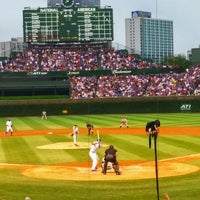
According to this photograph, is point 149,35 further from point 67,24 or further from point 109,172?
point 109,172

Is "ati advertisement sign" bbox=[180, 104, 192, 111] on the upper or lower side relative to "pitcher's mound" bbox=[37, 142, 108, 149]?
lower

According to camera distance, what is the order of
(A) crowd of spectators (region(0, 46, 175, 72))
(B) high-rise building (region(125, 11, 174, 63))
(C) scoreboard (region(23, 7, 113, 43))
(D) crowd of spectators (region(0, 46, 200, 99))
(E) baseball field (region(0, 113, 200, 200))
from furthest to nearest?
(B) high-rise building (region(125, 11, 174, 63))
(A) crowd of spectators (region(0, 46, 175, 72))
(C) scoreboard (region(23, 7, 113, 43))
(D) crowd of spectators (region(0, 46, 200, 99))
(E) baseball field (region(0, 113, 200, 200))

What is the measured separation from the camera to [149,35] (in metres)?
174

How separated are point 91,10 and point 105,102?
20403 millimetres

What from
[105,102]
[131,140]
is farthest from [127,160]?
[105,102]

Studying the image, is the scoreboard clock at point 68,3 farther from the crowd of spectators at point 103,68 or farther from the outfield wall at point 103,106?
the outfield wall at point 103,106

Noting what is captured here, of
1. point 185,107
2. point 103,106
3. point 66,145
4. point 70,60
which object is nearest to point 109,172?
point 66,145

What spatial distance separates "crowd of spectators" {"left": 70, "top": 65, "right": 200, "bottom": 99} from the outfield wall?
401 cm

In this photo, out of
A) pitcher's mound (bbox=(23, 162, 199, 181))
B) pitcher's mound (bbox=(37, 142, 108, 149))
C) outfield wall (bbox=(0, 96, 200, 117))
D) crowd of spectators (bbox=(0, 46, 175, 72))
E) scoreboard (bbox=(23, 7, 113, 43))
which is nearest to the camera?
pitcher's mound (bbox=(23, 162, 199, 181))

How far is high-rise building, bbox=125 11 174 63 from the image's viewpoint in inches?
6540

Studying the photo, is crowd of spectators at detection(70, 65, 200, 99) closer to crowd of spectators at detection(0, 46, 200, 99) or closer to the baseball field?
crowd of spectators at detection(0, 46, 200, 99)

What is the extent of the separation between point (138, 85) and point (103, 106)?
393 inches

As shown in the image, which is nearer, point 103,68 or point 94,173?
point 94,173

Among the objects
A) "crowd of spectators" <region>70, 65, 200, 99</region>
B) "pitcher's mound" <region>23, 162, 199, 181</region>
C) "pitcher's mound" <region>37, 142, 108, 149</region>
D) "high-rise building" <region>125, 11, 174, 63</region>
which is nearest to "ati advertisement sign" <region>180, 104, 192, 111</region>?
"crowd of spectators" <region>70, 65, 200, 99</region>
